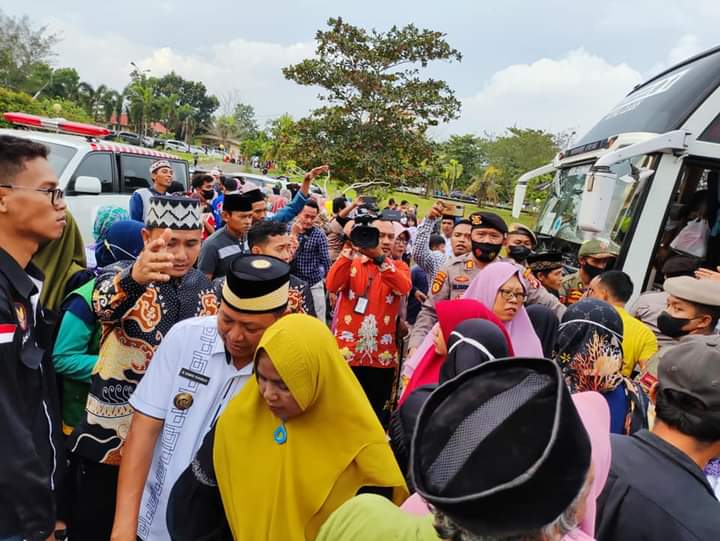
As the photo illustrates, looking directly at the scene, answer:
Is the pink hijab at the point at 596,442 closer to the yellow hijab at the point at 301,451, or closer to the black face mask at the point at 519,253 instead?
the yellow hijab at the point at 301,451

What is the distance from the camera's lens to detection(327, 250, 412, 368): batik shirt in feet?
12.8

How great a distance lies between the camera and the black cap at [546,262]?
423 cm

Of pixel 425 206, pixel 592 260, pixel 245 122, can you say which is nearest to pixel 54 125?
pixel 592 260

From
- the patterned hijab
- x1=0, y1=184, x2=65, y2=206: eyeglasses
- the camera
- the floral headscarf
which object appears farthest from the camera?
the camera

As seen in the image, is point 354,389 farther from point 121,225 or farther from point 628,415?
point 121,225

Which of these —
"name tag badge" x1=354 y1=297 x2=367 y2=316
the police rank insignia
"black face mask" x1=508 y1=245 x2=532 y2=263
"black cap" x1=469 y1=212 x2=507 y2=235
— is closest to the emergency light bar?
"name tag badge" x1=354 y1=297 x2=367 y2=316

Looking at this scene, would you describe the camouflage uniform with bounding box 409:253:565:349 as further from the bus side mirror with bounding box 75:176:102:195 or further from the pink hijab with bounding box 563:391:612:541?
the bus side mirror with bounding box 75:176:102:195

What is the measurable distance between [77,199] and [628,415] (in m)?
6.75

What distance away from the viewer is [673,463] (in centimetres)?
148

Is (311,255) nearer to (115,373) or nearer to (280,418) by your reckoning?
(115,373)

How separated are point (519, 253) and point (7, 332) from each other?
3857 mm

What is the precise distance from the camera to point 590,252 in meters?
4.21

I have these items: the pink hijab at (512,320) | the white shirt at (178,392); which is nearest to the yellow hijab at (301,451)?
the white shirt at (178,392)

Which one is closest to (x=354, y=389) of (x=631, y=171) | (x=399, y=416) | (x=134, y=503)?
(x=399, y=416)
